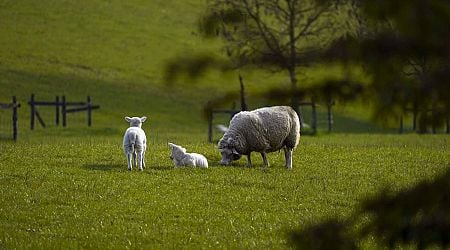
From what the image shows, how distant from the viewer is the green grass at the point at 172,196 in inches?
545

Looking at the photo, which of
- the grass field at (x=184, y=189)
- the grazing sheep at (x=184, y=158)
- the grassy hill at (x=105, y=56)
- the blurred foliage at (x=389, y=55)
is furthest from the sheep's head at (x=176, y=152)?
the grassy hill at (x=105, y=56)

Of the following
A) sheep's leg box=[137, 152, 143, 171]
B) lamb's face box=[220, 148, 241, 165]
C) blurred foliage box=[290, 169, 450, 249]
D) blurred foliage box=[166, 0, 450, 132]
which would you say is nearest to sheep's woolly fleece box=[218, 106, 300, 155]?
lamb's face box=[220, 148, 241, 165]

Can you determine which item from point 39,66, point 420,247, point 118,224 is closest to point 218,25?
point 420,247

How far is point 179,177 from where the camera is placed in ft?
66.4

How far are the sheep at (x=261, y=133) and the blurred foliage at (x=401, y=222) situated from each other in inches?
605

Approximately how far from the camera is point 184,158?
2222cm

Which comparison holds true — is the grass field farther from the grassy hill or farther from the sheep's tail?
the grassy hill

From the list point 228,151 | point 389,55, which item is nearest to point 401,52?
point 389,55

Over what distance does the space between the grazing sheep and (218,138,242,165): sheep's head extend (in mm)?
1037

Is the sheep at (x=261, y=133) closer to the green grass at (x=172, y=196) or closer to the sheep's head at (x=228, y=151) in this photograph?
the sheep's head at (x=228, y=151)

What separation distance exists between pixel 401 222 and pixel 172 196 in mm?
11016

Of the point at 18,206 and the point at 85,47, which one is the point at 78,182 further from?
the point at 85,47

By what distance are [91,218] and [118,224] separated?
28.6 inches

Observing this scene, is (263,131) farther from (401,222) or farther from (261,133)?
(401,222)
